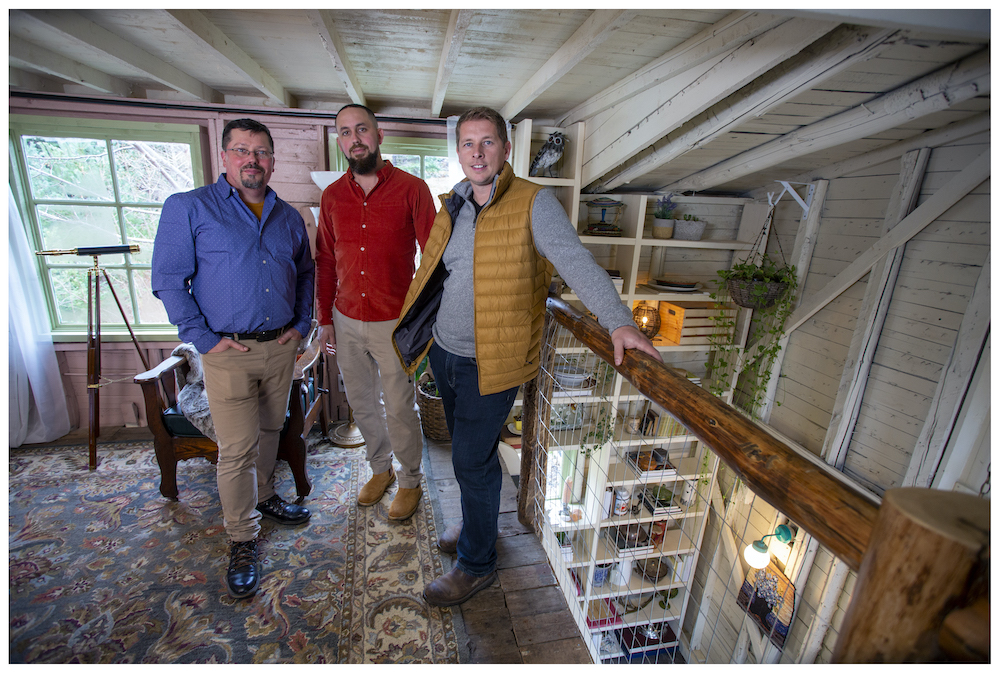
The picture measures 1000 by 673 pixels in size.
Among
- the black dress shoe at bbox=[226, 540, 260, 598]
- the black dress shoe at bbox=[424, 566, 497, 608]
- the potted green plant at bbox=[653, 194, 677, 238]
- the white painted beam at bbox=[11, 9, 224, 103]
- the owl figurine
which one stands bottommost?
the black dress shoe at bbox=[226, 540, 260, 598]

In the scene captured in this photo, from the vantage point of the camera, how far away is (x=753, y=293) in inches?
113

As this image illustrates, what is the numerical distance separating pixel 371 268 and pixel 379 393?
597 millimetres

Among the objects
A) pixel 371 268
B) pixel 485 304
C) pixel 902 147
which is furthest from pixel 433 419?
pixel 902 147

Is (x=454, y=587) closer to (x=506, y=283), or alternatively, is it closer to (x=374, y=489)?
(x=374, y=489)

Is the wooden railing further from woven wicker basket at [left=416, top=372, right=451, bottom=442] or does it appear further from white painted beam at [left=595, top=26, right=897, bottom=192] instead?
woven wicker basket at [left=416, top=372, right=451, bottom=442]

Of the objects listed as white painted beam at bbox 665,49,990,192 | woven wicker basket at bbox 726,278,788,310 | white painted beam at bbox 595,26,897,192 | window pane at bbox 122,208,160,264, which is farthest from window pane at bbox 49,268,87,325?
woven wicker basket at bbox 726,278,788,310

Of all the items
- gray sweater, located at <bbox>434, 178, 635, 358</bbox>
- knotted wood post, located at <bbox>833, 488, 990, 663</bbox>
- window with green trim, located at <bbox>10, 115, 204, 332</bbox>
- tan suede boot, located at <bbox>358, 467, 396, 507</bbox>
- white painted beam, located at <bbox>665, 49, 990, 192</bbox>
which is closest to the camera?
knotted wood post, located at <bbox>833, 488, 990, 663</bbox>

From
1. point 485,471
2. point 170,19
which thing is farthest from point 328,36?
point 485,471

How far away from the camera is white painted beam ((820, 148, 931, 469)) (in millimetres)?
2289

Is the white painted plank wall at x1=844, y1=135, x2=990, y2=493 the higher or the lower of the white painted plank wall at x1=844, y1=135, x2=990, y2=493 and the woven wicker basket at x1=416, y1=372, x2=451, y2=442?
the higher

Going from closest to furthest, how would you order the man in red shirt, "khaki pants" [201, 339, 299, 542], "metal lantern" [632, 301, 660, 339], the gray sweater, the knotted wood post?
the knotted wood post < the gray sweater < "khaki pants" [201, 339, 299, 542] < the man in red shirt < "metal lantern" [632, 301, 660, 339]

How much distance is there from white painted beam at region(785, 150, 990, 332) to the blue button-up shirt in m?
2.92

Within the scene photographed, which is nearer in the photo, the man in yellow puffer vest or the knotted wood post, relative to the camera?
the knotted wood post

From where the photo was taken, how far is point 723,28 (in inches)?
62.5
